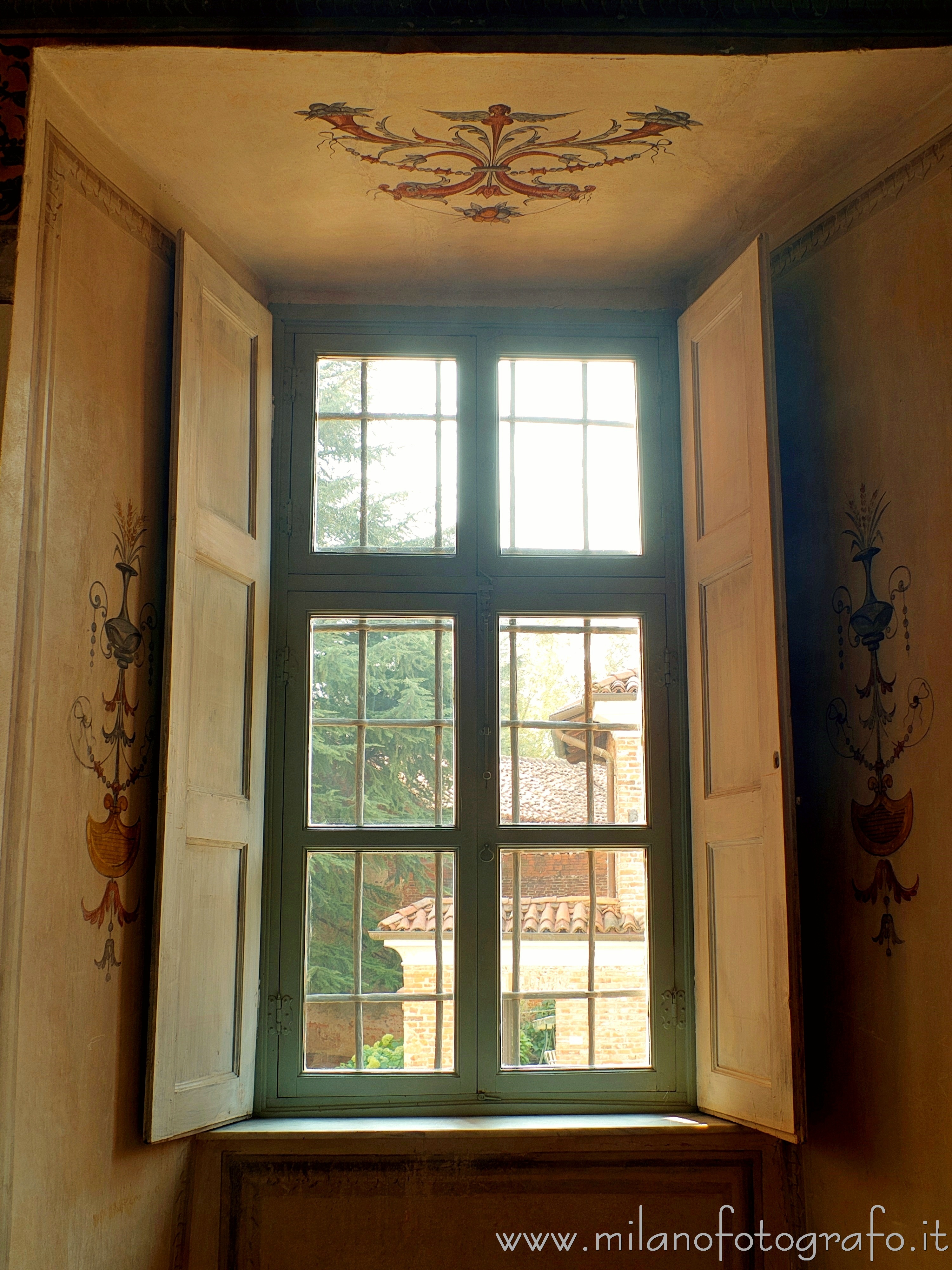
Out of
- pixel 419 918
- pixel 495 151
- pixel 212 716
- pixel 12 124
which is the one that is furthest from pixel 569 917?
pixel 12 124

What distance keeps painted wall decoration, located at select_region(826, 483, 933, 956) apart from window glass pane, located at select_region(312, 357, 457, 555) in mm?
1394

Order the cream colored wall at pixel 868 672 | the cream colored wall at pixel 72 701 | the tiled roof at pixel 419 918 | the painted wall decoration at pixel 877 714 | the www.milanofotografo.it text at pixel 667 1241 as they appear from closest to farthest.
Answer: the cream colored wall at pixel 72 701 → the cream colored wall at pixel 868 672 → the painted wall decoration at pixel 877 714 → the www.milanofotografo.it text at pixel 667 1241 → the tiled roof at pixel 419 918

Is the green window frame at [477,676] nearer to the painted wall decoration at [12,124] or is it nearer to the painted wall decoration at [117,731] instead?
the painted wall decoration at [117,731]

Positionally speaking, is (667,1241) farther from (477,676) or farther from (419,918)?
(477,676)

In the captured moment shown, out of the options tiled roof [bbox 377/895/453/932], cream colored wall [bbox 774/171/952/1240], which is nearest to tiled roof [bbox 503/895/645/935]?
tiled roof [bbox 377/895/453/932]

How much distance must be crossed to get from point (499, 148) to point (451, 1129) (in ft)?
9.61

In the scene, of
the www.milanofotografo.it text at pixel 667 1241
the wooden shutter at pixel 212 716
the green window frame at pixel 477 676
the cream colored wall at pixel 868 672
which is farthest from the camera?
the green window frame at pixel 477 676

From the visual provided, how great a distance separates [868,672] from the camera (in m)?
3.13

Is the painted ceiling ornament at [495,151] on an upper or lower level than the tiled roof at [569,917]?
upper

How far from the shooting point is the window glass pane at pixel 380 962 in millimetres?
3545

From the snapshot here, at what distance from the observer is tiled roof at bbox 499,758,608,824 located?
371 centimetres

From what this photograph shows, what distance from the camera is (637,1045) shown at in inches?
141

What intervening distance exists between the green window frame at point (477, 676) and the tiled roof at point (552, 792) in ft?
0.15

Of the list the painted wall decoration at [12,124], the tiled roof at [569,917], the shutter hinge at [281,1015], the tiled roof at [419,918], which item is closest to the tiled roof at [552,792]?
the tiled roof at [569,917]
